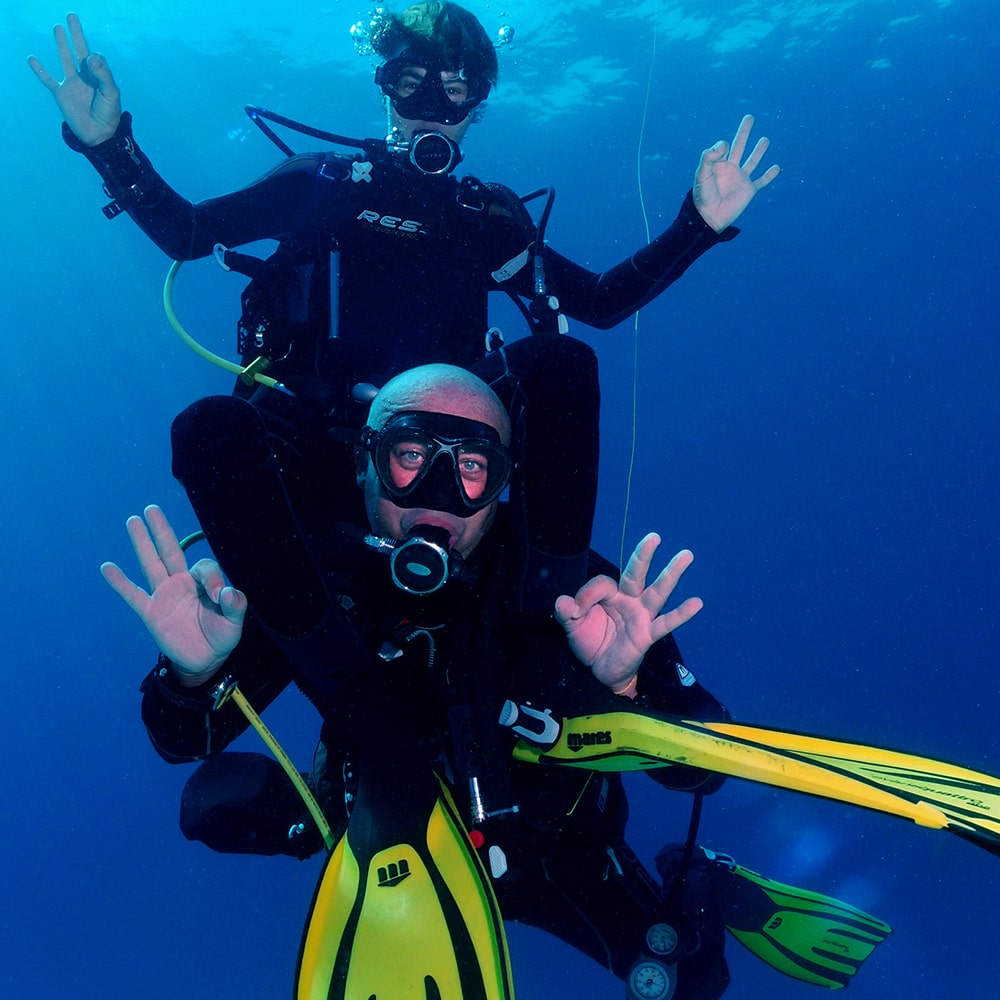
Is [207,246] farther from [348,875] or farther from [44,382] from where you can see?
[44,382]

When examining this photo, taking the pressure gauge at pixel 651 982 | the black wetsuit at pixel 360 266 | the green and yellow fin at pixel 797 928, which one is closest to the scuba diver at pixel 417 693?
the black wetsuit at pixel 360 266

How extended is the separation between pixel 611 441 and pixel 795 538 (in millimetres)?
12678

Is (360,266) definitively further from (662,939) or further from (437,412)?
(662,939)

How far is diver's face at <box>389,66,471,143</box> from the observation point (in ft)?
14.4

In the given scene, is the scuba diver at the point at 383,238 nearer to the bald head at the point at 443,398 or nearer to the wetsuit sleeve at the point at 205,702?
the bald head at the point at 443,398

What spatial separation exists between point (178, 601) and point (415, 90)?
11.9 ft

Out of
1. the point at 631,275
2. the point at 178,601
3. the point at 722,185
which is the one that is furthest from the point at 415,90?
the point at 178,601

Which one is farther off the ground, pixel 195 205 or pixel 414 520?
pixel 195 205

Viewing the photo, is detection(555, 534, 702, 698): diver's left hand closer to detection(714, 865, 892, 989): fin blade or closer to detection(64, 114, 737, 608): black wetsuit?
detection(64, 114, 737, 608): black wetsuit

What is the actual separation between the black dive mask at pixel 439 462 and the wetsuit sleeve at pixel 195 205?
81.9 inches

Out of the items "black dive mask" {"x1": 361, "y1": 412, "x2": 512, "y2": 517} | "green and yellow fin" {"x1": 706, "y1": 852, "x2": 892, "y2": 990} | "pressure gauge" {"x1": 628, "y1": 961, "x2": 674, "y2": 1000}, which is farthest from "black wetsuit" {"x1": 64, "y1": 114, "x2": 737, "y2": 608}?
"green and yellow fin" {"x1": 706, "y1": 852, "x2": 892, "y2": 990}

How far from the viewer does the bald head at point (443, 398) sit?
9.68ft

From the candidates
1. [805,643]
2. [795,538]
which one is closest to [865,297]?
[795,538]

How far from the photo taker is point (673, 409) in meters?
51.0
